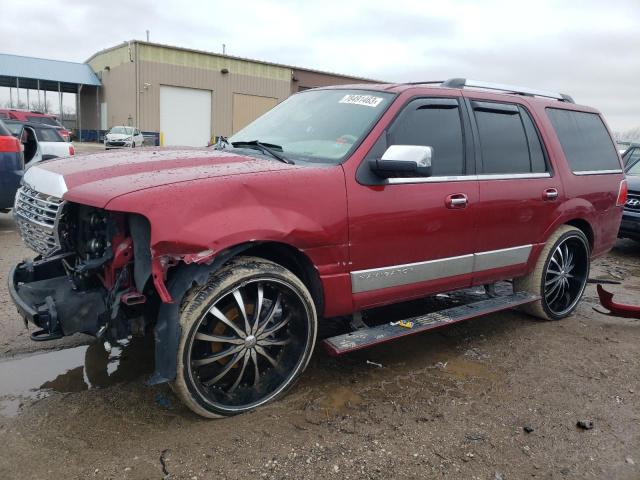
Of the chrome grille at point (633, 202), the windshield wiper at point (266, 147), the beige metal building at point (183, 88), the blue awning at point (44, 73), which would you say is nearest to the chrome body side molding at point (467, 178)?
the windshield wiper at point (266, 147)

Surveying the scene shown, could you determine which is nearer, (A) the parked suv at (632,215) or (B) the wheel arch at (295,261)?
(B) the wheel arch at (295,261)

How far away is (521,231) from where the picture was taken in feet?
13.9

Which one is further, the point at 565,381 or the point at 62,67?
the point at 62,67

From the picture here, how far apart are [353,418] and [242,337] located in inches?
31.6

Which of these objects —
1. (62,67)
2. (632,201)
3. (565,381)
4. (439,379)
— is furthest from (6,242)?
(62,67)

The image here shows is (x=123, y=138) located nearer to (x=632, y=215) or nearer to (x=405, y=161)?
(x=632, y=215)

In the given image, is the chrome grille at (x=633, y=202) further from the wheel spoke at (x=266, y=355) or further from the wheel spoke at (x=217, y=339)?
the wheel spoke at (x=217, y=339)

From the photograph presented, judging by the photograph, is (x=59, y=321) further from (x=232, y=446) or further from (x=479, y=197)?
(x=479, y=197)

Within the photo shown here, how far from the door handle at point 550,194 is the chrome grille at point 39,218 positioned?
3.61 metres

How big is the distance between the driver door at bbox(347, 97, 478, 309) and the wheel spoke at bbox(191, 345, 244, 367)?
0.84 metres

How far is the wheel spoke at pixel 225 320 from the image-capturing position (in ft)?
9.09

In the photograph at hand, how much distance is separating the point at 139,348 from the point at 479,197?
2.70 meters

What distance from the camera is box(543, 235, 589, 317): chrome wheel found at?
4.76 meters

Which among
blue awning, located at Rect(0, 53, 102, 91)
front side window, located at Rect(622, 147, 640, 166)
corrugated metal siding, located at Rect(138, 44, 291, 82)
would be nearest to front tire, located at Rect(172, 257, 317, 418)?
front side window, located at Rect(622, 147, 640, 166)
